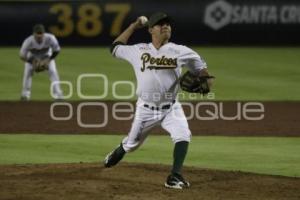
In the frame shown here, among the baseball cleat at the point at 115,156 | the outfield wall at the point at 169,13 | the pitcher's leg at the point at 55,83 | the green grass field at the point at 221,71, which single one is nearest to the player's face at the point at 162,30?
the baseball cleat at the point at 115,156

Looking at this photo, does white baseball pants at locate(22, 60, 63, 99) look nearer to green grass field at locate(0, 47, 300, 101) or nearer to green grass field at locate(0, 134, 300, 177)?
green grass field at locate(0, 47, 300, 101)

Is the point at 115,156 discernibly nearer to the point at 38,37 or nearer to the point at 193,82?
the point at 193,82

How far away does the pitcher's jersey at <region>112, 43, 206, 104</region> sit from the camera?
26.0ft

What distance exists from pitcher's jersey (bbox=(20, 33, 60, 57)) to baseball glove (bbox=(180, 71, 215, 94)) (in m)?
8.59

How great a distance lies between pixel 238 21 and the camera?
77.8 ft

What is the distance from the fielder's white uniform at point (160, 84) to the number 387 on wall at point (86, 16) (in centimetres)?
1563

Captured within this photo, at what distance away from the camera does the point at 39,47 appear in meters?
16.2

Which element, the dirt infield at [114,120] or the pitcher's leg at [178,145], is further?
the dirt infield at [114,120]

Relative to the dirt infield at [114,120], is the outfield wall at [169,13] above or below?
above

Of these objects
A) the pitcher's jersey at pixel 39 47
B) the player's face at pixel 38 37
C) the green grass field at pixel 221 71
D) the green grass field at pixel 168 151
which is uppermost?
the player's face at pixel 38 37

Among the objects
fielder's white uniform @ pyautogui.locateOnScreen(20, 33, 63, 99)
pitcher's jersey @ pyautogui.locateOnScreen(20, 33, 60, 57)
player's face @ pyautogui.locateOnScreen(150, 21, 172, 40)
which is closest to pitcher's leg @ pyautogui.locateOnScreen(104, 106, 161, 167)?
player's face @ pyautogui.locateOnScreen(150, 21, 172, 40)

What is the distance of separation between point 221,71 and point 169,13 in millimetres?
3978

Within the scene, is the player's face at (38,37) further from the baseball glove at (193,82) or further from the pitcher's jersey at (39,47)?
the baseball glove at (193,82)

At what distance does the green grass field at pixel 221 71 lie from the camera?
1750 centimetres
